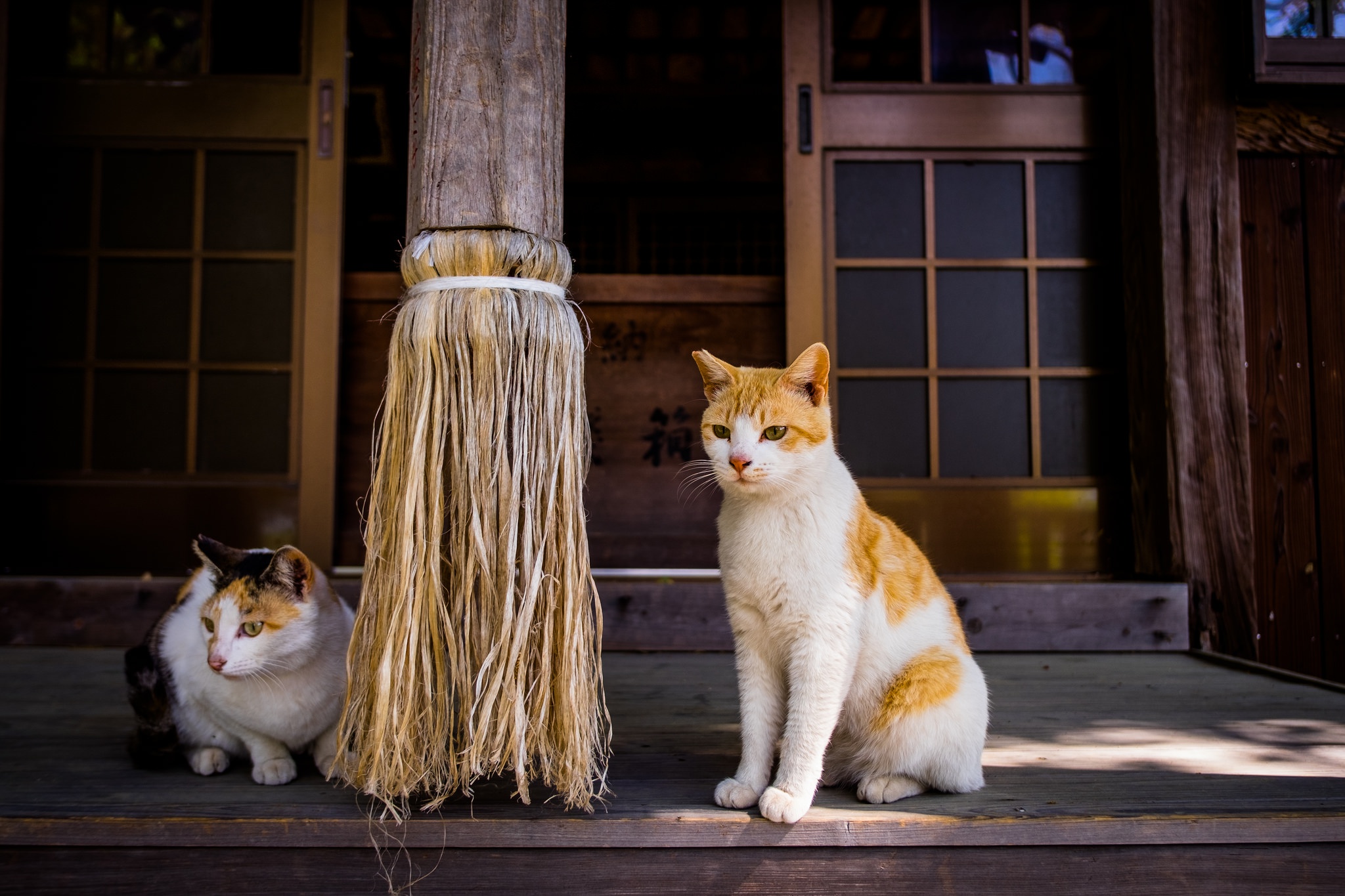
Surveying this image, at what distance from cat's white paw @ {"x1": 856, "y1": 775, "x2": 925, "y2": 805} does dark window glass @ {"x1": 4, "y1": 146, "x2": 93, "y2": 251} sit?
3.64m

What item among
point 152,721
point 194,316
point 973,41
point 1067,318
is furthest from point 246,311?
point 1067,318

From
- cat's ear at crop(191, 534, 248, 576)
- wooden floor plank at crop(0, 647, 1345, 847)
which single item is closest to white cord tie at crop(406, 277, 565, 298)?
cat's ear at crop(191, 534, 248, 576)

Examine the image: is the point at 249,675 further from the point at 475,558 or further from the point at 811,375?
the point at 811,375

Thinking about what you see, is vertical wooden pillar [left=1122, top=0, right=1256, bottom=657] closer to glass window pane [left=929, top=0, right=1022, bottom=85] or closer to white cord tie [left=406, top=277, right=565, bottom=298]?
glass window pane [left=929, top=0, right=1022, bottom=85]

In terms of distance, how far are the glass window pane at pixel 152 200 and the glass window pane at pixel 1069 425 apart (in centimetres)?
362

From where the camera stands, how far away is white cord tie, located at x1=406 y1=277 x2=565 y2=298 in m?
1.48

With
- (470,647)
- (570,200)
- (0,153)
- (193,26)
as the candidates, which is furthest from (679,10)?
(470,647)

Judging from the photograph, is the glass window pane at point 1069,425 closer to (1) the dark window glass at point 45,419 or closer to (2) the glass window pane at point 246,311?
(2) the glass window pane at point 246,311

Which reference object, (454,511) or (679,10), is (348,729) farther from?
(679,10)

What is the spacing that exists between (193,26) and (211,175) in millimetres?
649

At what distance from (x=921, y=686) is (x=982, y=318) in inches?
87.8

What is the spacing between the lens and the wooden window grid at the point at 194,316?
3234 mm

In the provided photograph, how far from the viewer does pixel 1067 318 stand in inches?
130

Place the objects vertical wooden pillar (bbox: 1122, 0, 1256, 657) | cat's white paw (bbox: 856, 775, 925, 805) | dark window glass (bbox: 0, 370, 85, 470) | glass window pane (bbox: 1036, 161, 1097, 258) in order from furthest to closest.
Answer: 1. glass window pane (bbox: 1036, 161, 1097, 258)
2. dark window glass (bbox: 0, 370, 85, 470)
3. vertical wooden pillar (bbox: 1122, 0, 1256, 657)
4. cat's white paw (bbox: 856, 775, 925, 805)
